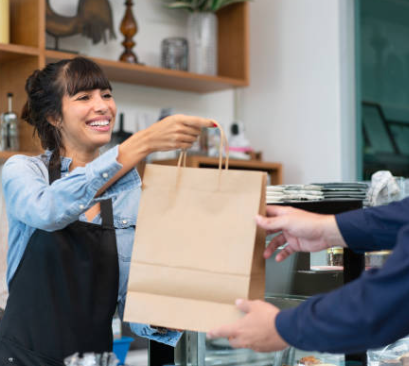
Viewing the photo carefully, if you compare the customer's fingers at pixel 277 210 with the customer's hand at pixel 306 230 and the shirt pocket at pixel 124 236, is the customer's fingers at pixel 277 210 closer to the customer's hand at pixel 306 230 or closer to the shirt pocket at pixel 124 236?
the customer's hand at pixel 306 230

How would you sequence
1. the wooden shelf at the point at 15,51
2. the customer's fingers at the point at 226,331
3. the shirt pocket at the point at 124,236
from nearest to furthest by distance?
1. the customer's fingers at the point at 226,331
2. the shirt pocket at the point at 124,236
3. the wooden shelf at the point at 15,51

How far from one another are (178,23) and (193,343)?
2.48m

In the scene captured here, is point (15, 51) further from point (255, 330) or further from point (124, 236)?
point (255, 330)

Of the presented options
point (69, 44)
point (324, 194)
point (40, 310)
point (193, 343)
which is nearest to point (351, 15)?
point (69, 44)

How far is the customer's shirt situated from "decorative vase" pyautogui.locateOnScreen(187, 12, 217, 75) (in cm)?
284

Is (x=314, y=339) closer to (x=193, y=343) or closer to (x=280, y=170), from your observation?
(x=193, y=343)

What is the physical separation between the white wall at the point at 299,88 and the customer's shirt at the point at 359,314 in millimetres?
2703

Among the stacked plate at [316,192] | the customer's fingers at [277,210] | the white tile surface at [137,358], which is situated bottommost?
the white tile surface at [137,358]

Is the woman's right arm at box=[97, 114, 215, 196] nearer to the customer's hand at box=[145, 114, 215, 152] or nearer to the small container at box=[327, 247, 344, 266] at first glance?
the customer's hand at box=[145, 114, 215, 152]

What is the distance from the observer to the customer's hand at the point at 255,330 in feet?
3.54

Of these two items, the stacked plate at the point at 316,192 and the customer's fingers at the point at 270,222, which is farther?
the stacked plate at the point at 316,192

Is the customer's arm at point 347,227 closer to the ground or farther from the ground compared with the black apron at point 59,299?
farther from the ground

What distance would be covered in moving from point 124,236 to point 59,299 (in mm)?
232

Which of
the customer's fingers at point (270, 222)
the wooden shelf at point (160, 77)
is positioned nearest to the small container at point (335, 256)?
the customer's fingers at point (270, 222)
